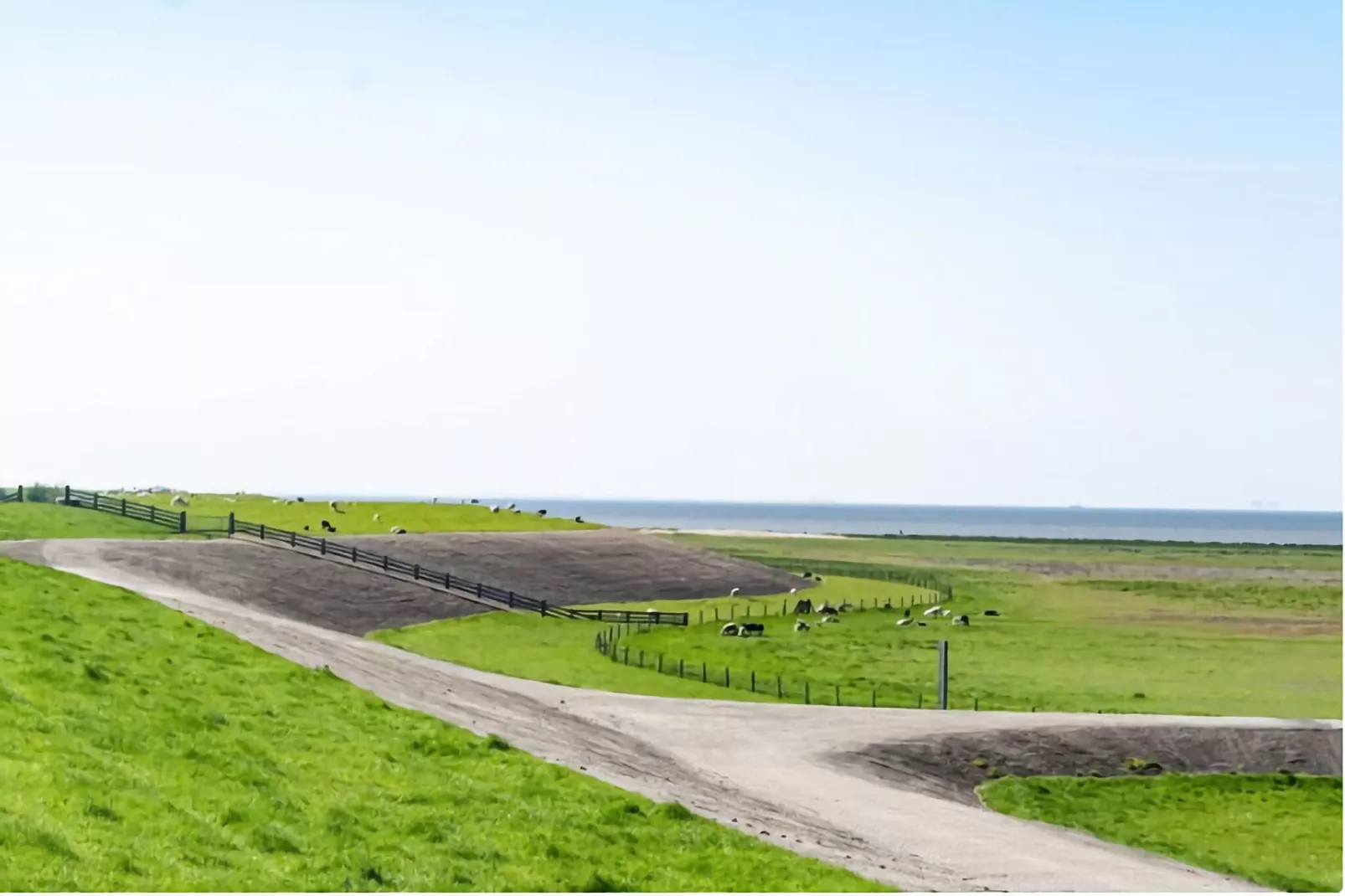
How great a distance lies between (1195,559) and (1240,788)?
503ft

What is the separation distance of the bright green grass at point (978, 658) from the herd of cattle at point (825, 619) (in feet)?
2.49

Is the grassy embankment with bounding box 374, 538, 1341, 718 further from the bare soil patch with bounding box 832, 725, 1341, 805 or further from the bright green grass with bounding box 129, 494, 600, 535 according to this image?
the bright green grass with bounding box 129, 494, 600, 535

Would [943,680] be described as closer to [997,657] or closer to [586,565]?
[997,657]

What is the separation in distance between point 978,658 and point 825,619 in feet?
56.3

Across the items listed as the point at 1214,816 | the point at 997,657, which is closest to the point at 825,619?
the point at 997,657

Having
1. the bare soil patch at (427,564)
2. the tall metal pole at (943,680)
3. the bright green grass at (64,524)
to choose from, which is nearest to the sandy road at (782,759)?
the tall metal pole at (943,680)

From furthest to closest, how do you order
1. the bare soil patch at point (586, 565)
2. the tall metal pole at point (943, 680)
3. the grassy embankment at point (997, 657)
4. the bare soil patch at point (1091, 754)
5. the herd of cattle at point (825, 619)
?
the bare soil patch at point (586, 565), the herd of cattle at point (825, 619), the grassy embankment at point (997, 657), the tall metal pole at point (943, 680), the bare soil patch at point (1091, 754)

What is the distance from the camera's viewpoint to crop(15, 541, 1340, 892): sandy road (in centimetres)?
2817

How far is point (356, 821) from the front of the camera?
78.1 feet

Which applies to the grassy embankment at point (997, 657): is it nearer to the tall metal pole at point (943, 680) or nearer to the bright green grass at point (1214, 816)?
the tall metal pole at point (943, 680)

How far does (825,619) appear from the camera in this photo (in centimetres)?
8688

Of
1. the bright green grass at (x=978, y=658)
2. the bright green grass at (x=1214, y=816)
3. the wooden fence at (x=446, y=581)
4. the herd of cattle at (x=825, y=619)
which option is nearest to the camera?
the bright green grass at (x=1214, y=816)

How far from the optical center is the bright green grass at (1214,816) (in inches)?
1356

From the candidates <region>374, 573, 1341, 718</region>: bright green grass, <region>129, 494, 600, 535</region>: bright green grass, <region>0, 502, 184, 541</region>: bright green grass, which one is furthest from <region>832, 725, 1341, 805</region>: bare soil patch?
<region>129, 494, 600, 535</region>: bright green grass
